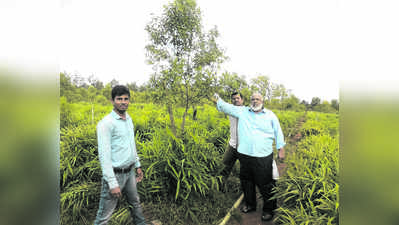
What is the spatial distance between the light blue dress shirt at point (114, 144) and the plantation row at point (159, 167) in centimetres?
39

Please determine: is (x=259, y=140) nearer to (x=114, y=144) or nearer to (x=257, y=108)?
(x=257, y=108)

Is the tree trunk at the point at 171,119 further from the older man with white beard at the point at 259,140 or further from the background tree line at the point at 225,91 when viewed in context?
A: the older man with white beard at the point at 259,140

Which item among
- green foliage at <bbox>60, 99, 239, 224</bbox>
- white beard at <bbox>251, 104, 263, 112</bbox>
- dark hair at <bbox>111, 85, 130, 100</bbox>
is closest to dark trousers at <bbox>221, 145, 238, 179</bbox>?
green foliage at <bbox>60, 99, 239, 224</bbox>

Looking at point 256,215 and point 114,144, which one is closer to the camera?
point 114,144

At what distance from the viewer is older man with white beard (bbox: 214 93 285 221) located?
87.1 inches

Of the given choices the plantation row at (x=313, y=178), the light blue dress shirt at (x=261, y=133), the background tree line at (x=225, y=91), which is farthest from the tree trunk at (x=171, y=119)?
the plantation row at (x=313, y=178)

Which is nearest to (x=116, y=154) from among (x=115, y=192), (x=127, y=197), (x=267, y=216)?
(x=115, y=192)

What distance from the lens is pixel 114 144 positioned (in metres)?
1.60

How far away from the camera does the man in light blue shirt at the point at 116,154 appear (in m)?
1.54

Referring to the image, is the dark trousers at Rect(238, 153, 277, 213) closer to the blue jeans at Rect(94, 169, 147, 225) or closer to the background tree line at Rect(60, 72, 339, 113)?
the background tree line at Rect(60, 72, 339, 113)

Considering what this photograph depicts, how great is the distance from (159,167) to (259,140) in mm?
1236
